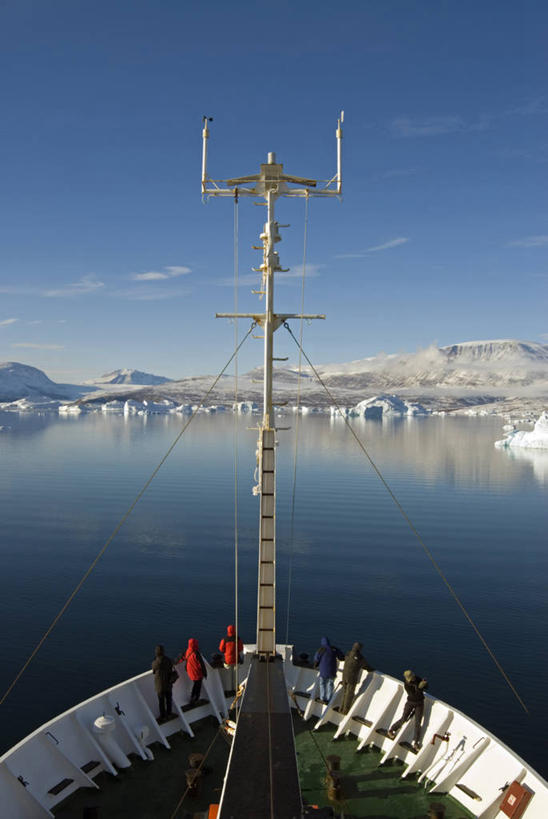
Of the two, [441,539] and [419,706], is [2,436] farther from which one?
[419,706]

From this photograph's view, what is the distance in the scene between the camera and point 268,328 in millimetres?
7863

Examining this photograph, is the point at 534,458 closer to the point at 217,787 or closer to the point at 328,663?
the point at 328,663

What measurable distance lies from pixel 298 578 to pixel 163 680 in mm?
11370

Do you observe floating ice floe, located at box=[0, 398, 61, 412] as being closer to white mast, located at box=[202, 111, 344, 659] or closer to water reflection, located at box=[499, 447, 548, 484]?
water reflection, located at box=[499, 447, 548, 484]

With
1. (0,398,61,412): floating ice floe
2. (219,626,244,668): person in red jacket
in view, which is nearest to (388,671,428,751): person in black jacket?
(219,626,244,668): person in red jacket

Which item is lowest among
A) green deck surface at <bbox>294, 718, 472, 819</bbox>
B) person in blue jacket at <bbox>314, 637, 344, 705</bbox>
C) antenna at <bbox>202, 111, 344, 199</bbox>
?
green deck surface at <bbox>294, 718, 472, 819</bbox>

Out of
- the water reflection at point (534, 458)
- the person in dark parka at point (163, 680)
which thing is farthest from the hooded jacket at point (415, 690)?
the water reflection at point (534, 458)

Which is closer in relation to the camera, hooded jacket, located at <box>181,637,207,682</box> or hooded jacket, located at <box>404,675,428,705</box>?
hooded jacket, located at <box>404,675,428,705</box>

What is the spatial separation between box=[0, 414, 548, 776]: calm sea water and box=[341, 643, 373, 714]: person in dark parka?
3.86 meters

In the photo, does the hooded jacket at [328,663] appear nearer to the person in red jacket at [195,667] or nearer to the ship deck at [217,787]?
the ship deck at [217,787]

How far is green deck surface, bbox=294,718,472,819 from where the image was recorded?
6.51 meters

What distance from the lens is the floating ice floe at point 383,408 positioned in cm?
13350

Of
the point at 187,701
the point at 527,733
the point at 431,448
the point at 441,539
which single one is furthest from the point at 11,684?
the point at 431,448

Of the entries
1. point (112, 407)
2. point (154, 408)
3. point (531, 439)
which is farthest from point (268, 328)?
point (112, 407)
